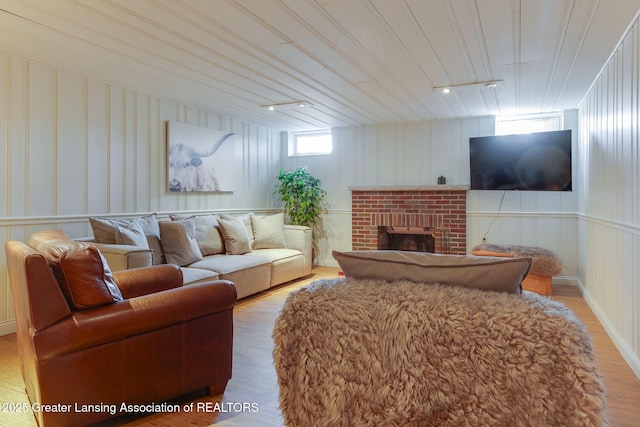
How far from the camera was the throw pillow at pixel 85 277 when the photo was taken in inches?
68.1

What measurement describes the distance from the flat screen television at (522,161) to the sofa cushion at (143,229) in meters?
3.83

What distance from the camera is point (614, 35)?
2.67 metres

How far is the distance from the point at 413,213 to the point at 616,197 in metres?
2.79

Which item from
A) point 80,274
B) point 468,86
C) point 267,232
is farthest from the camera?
point 267,232

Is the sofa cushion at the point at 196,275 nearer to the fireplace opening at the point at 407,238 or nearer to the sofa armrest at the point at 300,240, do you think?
the sofa armrest at the point at 300,240

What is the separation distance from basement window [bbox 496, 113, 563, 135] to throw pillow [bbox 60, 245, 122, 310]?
501cm

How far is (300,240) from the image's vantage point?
A: 526 centimetres

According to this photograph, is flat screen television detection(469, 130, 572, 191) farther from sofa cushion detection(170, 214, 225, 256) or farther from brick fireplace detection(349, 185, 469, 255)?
sofa cushion detection(170, 214, 225, 256)

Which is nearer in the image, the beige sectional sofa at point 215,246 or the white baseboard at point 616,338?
the white baseboard at point 616,338

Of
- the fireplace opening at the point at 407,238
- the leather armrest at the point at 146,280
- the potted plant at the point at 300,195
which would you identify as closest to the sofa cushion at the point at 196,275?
the leather armrest at the point at 146,280

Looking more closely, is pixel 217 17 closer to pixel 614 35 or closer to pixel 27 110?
pixel 27 110

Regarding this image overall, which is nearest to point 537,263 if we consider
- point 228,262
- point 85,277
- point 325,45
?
point 325,45

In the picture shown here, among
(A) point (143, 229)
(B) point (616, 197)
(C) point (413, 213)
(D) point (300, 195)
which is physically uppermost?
(D) point (300, 195)

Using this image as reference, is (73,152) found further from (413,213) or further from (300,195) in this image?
(413,213)
